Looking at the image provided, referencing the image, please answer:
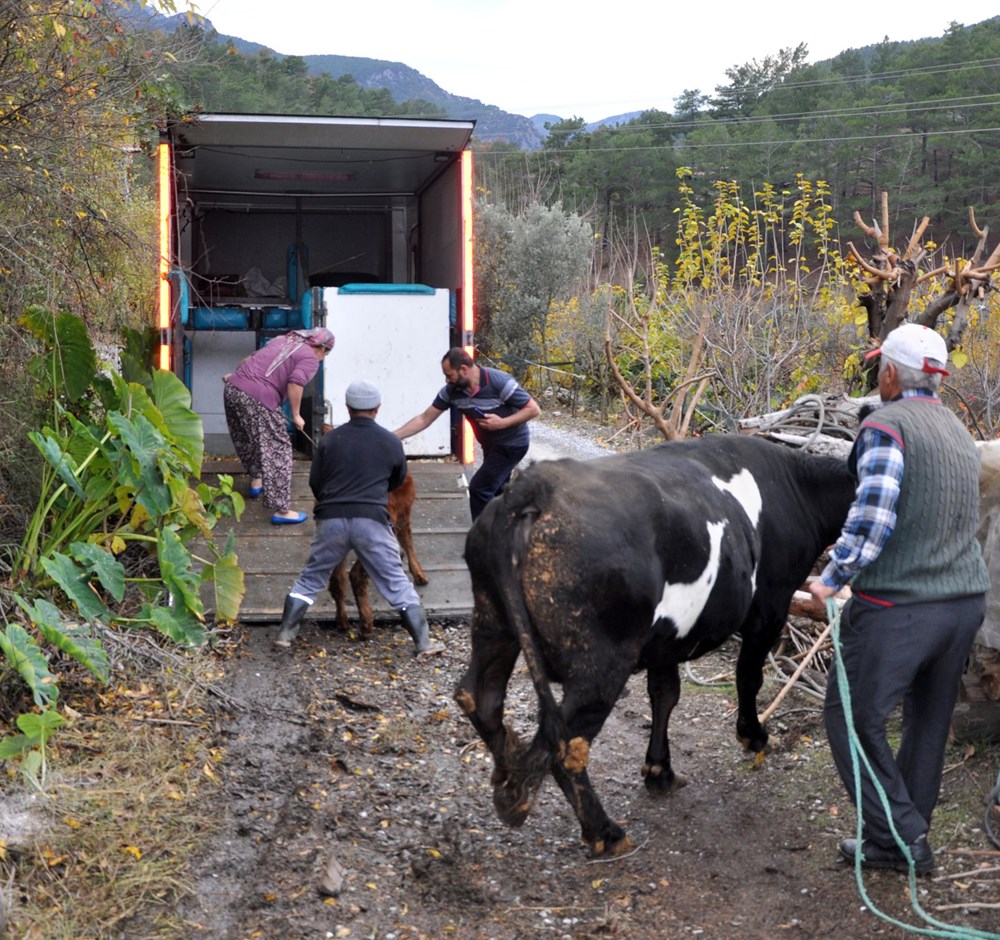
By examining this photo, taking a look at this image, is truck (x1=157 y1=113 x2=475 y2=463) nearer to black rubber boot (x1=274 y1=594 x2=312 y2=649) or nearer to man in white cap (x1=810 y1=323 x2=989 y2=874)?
black rubber boot (x1=274 y1=594 x2=312 y2=649)

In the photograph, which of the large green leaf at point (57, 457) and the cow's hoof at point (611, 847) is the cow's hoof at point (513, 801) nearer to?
the cow's hoof at point (611, 847)

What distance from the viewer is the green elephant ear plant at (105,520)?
5.71m

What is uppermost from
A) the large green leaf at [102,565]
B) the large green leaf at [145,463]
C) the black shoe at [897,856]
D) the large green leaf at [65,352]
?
the large green leaf at [65,352]

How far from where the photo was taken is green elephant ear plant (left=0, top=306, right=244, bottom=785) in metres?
5.71

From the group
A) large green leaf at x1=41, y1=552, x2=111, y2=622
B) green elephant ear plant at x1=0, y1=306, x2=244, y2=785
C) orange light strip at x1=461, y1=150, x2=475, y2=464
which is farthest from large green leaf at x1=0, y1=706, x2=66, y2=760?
orange light strip at x1=461, y1=150, x2=475, y2=464

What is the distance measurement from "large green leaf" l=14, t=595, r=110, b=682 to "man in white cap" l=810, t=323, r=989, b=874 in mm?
3183

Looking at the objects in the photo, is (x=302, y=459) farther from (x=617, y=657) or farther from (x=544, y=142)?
(x=544, y=142)

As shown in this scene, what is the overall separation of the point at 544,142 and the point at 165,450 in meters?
42.5

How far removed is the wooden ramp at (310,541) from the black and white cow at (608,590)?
9.69 ft

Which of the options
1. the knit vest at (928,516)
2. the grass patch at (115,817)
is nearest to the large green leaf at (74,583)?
the grass patch at (115,817)

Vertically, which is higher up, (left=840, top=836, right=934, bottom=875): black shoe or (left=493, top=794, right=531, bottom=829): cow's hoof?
(left=493, top=794, right=531, bottom=829): cow's hoof

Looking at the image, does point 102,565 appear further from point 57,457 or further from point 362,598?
point 362,598

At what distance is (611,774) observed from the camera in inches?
221

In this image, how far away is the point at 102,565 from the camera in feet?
19.0
